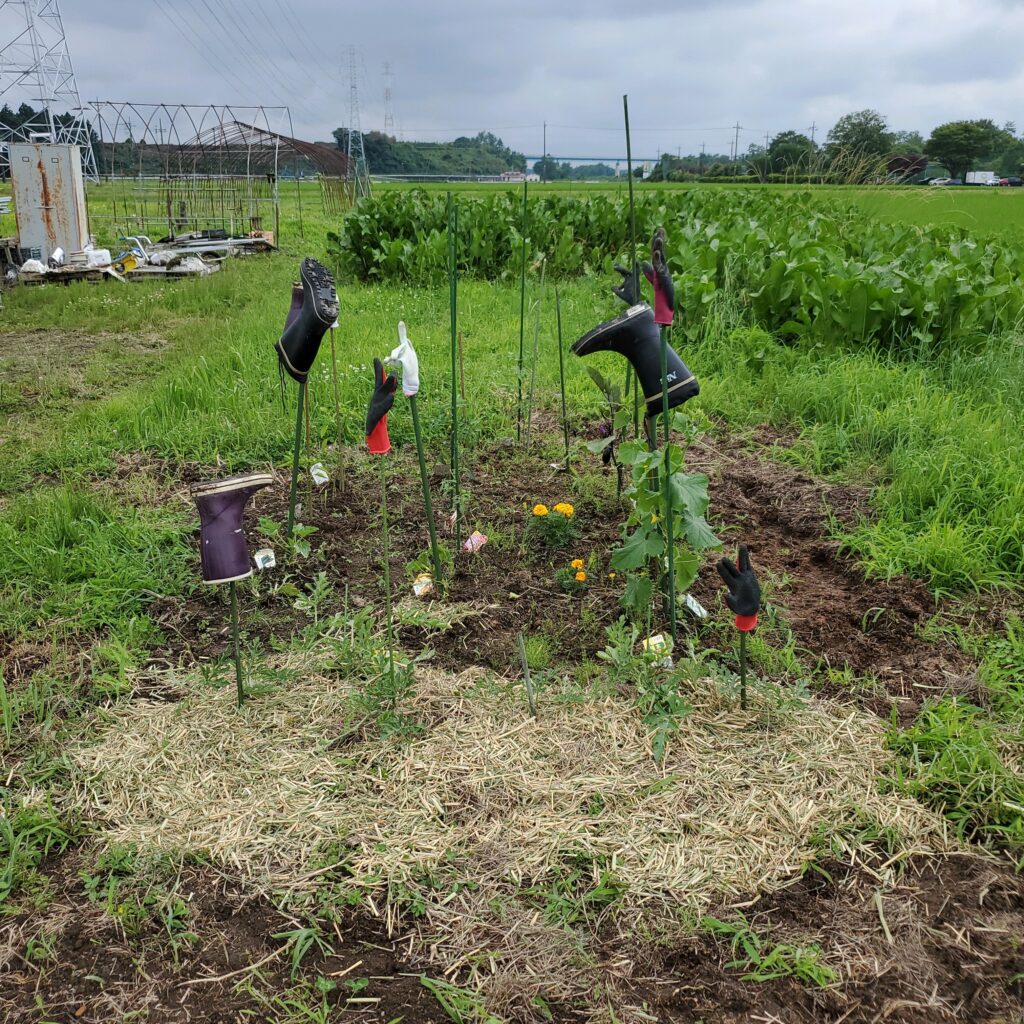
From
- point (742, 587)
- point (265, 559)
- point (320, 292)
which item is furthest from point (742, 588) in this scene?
point (320, 292)

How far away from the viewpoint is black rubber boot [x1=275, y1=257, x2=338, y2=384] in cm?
289

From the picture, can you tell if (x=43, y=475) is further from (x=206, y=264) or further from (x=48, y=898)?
(x=206, y=264)

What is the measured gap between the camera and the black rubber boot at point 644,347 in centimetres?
263

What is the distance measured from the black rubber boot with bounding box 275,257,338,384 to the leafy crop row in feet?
11.8

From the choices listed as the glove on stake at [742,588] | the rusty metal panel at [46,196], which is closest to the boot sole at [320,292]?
the glove on stake at [742,588]

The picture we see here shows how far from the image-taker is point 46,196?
33.5 feet

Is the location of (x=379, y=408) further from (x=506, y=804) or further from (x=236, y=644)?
(x=506, y=804)

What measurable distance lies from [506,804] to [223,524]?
1.07 metres

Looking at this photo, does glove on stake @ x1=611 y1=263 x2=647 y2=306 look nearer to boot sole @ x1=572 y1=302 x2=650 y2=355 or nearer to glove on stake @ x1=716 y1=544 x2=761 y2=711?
boot sole @ x1=572 y1=302 x2=650 y2=355

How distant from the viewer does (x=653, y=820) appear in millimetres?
2033

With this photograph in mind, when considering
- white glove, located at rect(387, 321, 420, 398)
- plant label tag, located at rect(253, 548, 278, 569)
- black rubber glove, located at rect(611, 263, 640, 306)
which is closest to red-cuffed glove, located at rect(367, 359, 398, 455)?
white glove, located at rect(387, 321, 420, 398)

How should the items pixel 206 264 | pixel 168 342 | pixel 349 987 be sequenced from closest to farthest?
1. pixel 349 987
2. pixel 168 342
3. pixel 206 264

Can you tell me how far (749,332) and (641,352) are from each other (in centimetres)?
340

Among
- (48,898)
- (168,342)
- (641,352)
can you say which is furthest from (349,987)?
(168,342)
